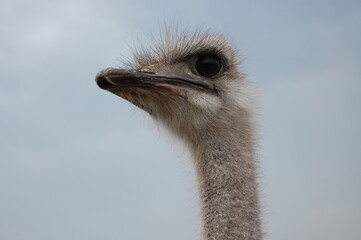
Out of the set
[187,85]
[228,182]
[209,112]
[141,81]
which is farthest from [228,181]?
[141,81]

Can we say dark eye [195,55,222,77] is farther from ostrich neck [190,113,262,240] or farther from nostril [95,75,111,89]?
nostril [95,75,111,89]

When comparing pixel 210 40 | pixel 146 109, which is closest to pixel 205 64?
pixel 210 40

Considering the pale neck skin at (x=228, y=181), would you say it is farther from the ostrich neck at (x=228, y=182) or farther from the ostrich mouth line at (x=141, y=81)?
the ostrich mouth line at (x=141, y=81)

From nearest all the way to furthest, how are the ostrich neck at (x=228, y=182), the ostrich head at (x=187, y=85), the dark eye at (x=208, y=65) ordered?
1. the ostrich neck at (x=228, y=182)
2. the ostrich head at (x=187, y=85)
3. the dark eye at (x=208, y=65)

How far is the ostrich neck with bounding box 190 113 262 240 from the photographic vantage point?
11.6 ft

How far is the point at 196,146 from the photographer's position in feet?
13.5

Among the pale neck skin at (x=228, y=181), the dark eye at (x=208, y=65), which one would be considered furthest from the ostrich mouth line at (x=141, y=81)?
the pale neck skin at (x=228, y=181)

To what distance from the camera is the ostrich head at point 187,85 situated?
379 cm

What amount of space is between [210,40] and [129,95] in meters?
0.84

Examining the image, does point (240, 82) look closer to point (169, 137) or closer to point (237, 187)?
point (169, 137)

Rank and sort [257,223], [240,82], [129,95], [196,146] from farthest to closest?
1. [240,82]
2. [196,146]
3. [129,95]
4. [257,223]

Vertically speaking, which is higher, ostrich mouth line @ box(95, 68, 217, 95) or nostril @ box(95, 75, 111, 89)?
ostrich mouth line @ box(95, 68, 217, 95)

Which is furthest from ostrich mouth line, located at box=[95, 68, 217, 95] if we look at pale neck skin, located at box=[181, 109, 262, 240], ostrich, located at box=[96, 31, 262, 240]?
pale neck skin, located at box=[181, 109, 262, 240]

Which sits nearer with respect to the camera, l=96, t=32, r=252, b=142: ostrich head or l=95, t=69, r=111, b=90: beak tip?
l=95, t=69, r=111, b=90: beak tip
